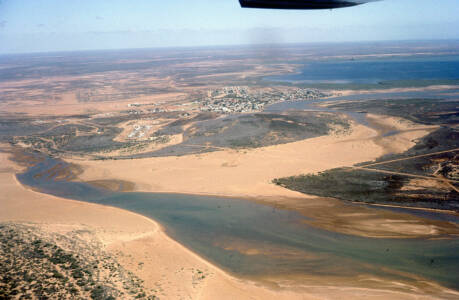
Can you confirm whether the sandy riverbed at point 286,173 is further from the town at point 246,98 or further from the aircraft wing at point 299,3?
the town at point 246,98

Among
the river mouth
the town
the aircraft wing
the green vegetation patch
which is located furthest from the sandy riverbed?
the town

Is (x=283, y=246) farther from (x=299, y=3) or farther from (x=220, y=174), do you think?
(x=299, y=3)

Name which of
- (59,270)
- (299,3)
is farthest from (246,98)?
(299,3)

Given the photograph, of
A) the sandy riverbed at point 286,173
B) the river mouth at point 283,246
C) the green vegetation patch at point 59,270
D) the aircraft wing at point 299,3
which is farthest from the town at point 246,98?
the aircraft wing at point 299,3

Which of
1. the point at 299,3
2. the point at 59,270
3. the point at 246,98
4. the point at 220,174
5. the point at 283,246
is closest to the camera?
the point at 299,3

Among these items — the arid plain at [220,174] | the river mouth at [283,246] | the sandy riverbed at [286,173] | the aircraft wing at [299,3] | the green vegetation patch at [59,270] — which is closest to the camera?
the aircraft wing at [299,3]

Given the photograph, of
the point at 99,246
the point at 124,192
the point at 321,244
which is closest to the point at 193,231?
the point at 99,246

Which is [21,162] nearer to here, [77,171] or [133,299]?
[77,171]
